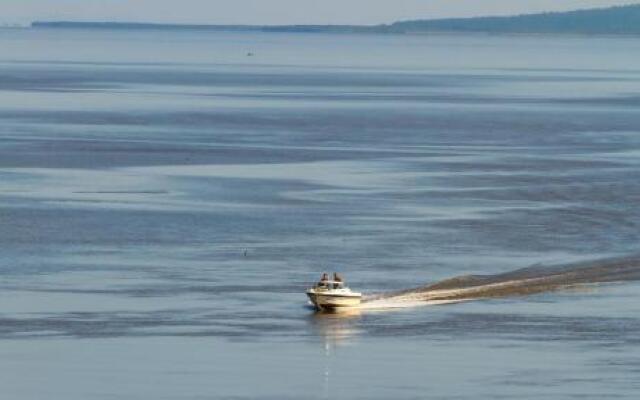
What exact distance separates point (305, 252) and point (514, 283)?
636cm

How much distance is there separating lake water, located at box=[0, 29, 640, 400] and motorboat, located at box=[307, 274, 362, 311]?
1.08 ft

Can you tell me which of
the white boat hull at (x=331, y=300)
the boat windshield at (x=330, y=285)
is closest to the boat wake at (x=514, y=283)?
the white boat hull at (x=331, y=300)

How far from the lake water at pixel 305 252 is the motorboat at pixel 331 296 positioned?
0.33m

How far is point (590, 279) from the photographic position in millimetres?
44562

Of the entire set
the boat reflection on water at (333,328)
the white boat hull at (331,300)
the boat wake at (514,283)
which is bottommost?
the boat reflection on water at (333,328)

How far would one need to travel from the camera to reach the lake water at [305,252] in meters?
34.1

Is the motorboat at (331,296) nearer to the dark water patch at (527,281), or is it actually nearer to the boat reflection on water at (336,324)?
the boat reflection on water at (336,324)

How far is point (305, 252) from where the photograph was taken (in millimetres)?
48156

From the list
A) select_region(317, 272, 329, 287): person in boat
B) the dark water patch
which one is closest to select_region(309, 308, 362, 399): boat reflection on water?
select_region(317, 272, 329, 287): person in boat

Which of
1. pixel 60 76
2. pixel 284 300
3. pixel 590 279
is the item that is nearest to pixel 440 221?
pixel 590 279

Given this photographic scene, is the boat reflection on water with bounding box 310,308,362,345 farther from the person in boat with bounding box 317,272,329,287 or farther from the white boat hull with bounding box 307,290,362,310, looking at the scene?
the person in boat with bounding box 317,272,329,287

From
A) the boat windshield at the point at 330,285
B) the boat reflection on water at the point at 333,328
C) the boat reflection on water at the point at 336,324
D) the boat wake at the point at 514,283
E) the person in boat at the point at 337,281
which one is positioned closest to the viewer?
the boat reflection on water at the point at 333,328

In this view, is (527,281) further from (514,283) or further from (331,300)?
(331,300)

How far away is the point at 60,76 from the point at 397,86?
26277 mm
